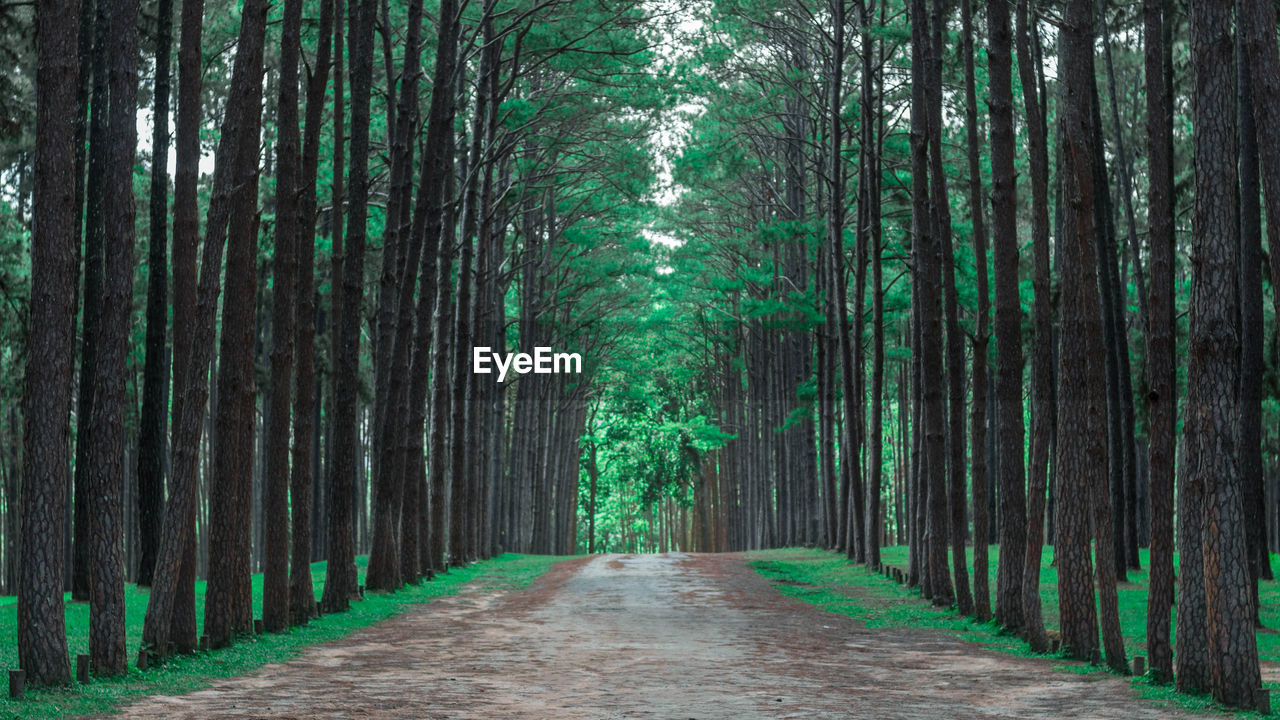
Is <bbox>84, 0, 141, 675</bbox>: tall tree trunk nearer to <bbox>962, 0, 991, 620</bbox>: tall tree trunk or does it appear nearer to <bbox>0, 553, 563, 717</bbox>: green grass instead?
<bbox>0, 553, 563, 717</bbox>: green grass

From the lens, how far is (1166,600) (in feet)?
35.0

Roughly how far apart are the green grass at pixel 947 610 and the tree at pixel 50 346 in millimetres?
8269

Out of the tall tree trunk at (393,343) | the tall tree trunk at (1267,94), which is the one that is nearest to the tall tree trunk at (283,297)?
the tall tree trunk at (393,343)

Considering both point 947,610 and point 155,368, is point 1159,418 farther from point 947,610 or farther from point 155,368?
point 155,368

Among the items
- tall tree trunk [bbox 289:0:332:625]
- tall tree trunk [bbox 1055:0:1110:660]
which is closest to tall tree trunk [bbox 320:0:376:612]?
tall tree trunk [bbox 289:0:332:625]

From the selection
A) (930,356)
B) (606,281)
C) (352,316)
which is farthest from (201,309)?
(606,281)

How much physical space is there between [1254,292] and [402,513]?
561 inches

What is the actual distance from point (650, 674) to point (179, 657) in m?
4.25

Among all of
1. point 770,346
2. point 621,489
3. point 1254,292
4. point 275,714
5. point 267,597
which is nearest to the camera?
point 275,714

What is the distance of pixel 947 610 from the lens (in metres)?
17.8

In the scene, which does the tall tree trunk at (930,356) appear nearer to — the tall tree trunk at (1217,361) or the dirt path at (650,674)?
the dirt path at (650,674)

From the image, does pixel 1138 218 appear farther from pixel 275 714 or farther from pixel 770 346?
pixel 275 714

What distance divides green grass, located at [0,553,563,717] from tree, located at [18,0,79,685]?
466 millimetres

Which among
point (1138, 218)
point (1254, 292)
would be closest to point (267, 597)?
point (1254, 292)
